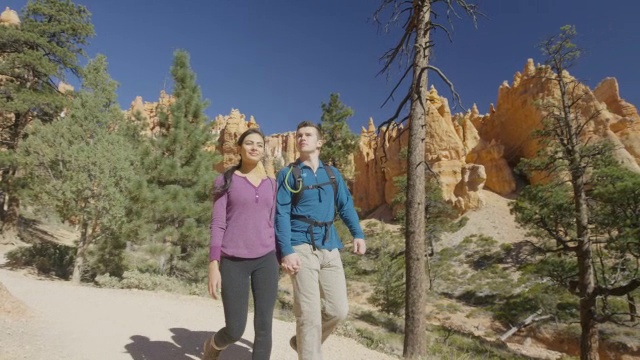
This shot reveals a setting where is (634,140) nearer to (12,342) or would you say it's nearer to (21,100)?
(12,342)

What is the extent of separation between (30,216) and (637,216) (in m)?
34.3

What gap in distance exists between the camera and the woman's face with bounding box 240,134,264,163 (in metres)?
3.16

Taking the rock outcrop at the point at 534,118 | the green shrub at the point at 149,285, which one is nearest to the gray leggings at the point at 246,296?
the green shrub at the point at 149,285

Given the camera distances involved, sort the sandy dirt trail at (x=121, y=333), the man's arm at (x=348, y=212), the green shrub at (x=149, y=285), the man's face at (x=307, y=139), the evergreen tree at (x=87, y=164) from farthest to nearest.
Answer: the evergreen tree at (x=87, y=164)
the green shrub at (x=149, y=285)
the sandy dirt trail at (x=121, y=333)
the man's arm at (x=348, y=212)
the man's face at (x=307, y=139)

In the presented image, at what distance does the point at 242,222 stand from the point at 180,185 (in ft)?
41.5

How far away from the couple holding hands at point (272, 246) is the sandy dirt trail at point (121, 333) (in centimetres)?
183

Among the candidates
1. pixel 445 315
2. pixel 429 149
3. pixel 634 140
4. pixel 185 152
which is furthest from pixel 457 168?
pixel 185 152

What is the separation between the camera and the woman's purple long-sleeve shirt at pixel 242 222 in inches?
115

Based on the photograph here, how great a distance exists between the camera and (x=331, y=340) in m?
5.64

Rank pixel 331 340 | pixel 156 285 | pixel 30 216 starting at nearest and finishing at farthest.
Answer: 1. pixel 331 340
2. pixel 156 285
3. pixel 30 216

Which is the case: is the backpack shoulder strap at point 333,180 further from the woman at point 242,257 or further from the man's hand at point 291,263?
the man's hand at point 291,263

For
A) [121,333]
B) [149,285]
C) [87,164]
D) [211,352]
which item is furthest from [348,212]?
[87,164]

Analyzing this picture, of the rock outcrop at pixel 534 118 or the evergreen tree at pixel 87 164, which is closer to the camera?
the evergreen tree at pixel 87 164

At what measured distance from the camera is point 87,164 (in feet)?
40.7
